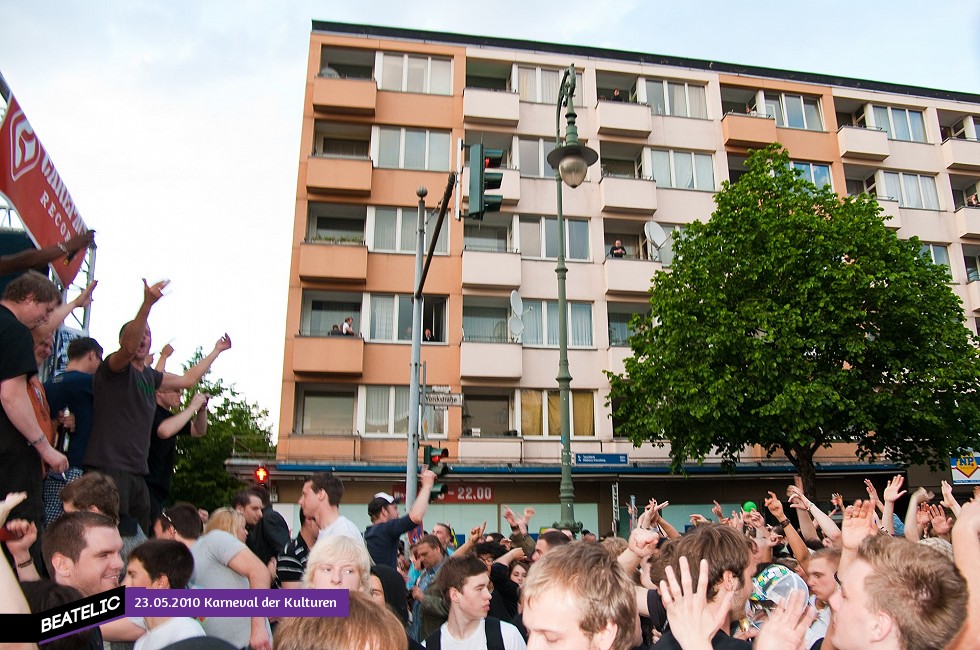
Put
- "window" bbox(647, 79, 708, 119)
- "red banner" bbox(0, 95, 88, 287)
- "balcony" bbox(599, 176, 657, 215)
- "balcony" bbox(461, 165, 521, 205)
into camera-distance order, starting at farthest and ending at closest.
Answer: "window" bbox(647, 79, 708, 119) → "balcony" bbox(599, 176, 657, 215) → "balcony" bbox(461, 165, 521, 205) → "red banner" bbox(0, 95, 88, 287)

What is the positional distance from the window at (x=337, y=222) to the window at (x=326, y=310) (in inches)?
79.4

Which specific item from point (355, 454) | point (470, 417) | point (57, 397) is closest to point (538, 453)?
point (470, 417)

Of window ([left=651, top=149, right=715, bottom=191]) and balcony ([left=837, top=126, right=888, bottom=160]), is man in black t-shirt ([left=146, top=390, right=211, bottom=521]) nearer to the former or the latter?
window ([left=651, top=149, right=715, bottom=191])

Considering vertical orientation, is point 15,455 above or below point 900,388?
below

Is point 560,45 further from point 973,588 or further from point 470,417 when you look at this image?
point 973,588

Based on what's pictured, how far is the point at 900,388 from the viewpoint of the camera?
67.7 feet

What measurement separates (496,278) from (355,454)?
7.59m

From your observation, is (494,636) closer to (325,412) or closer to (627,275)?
(325,412)

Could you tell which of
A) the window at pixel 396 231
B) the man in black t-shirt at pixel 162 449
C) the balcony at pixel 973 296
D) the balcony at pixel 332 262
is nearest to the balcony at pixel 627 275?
the window at pixel 396 231

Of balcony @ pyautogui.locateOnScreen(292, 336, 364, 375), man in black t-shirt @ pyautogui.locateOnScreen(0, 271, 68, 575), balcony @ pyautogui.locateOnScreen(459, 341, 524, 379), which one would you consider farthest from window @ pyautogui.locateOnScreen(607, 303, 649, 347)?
man in black t-shirt @ pyautogui.locateOnScreen(0, 271, 68, 575)

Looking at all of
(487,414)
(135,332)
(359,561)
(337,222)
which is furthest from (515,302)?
(359,561)

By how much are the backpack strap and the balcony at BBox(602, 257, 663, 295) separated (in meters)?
22.0

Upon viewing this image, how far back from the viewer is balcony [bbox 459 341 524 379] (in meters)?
24.5

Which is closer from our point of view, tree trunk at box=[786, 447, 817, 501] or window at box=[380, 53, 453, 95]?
tree trunk at box=[786, 447, 817, 501]
